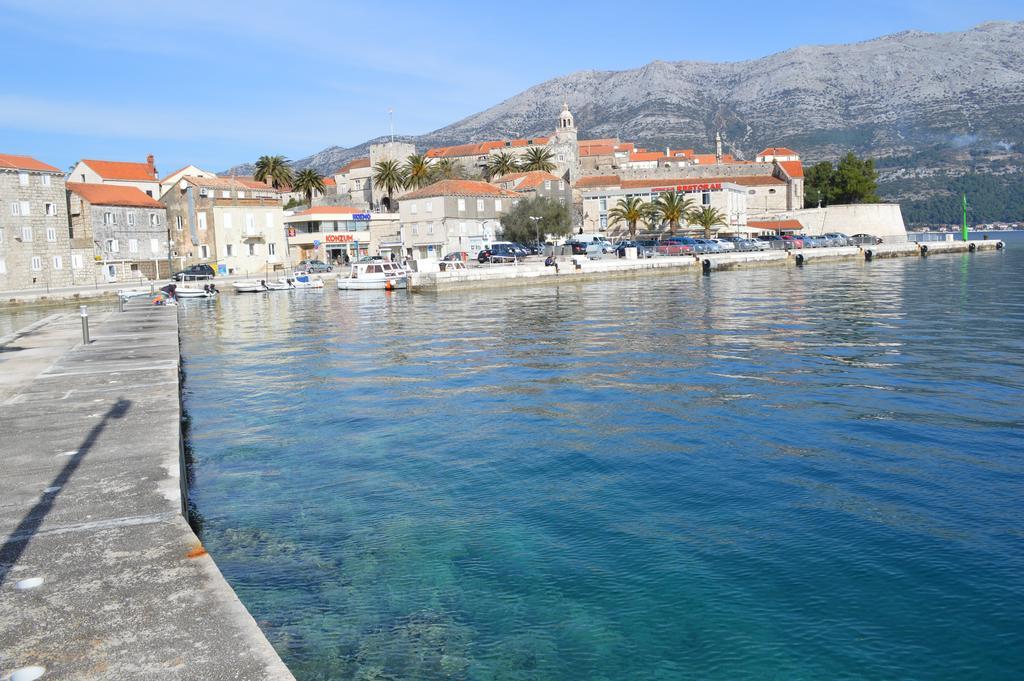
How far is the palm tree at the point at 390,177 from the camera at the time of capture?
105 meters

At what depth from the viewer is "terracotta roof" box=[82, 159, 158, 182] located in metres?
91.6

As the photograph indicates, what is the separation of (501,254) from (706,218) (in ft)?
98.7

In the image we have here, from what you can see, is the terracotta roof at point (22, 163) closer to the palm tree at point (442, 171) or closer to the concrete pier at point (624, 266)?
the concrete pier at point (624, 266)

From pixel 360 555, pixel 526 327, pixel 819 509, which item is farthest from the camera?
pixel 526 327

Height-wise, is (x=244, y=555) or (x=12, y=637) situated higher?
(x=12, y=637)

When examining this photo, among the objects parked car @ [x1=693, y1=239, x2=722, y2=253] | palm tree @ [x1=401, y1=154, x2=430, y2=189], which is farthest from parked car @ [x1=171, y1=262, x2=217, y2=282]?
parked car @ [x1=693, y1=239, x2=722, y2=253]

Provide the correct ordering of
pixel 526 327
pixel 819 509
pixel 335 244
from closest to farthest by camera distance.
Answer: pixel 819 509, pixel 526 327, pixel 335 244

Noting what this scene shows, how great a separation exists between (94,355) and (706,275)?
5263cm

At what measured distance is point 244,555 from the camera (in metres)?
9.12

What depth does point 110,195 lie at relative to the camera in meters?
73.4

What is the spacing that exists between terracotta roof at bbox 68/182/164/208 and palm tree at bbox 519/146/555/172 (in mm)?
49579

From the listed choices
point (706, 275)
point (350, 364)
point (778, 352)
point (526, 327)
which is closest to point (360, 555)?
→ point (350, 364)

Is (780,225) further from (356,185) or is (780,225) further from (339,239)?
(356,185)

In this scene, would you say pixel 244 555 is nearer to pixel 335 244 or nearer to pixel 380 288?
pixel 380 288
